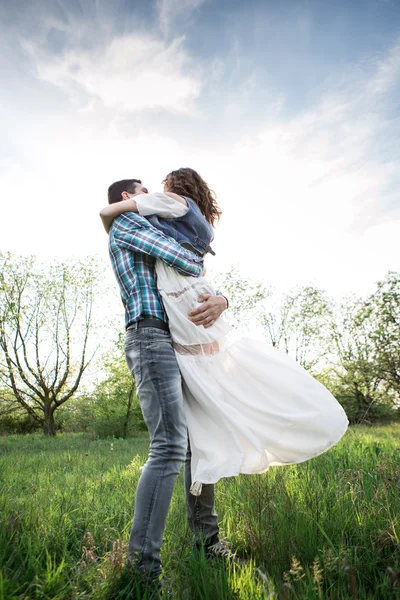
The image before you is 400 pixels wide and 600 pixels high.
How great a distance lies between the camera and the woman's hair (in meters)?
2.87

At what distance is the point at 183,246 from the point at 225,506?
2114mm

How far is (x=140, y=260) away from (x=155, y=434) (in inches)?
39.6

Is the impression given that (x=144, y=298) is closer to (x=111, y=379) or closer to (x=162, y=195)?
(x=162, y=195)

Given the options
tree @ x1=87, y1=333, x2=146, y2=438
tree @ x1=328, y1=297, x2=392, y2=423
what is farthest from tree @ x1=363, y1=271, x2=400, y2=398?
tree @ x1=87, y1=333, x2=146, y2=438

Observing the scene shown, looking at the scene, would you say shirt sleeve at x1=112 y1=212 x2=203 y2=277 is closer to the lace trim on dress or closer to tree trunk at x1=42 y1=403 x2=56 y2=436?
the lace trim on dress

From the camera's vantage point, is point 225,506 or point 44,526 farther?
point 225,506

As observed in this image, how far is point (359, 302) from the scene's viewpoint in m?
24.0

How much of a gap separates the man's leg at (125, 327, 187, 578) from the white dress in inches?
5.3

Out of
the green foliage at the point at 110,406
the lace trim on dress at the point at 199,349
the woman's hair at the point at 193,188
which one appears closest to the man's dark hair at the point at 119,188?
A: the woman's hair at the point at 193,188

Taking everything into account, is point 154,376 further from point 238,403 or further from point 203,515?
point 203,515

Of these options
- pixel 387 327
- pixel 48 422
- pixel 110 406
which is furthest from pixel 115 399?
pixel 387 327

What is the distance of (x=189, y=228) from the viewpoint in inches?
106

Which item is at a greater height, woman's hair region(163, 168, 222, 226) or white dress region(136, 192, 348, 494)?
woman's hair region(163, 168, 222, 226)

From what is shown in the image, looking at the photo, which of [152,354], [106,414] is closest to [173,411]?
[152,354]
